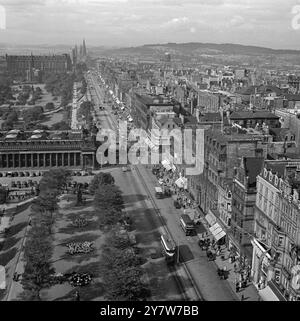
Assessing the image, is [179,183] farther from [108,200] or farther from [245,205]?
[245,205]

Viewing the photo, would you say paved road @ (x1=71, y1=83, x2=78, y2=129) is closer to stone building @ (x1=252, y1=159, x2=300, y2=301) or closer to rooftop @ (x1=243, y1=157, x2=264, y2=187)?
rooftop @ (x1=243, y1=157, x2=264, y2=187)

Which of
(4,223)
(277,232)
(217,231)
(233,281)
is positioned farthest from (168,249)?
(4,223)

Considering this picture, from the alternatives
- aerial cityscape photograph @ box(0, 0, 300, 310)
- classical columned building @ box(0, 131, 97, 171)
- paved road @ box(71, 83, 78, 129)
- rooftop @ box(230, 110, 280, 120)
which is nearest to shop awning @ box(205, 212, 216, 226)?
aerial cityscape photograph @ box(0, 0, 300, 310)

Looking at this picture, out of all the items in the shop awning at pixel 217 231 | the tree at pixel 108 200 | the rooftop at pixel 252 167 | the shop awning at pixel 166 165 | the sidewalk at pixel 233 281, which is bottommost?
the sidewalk at pixel 233 281

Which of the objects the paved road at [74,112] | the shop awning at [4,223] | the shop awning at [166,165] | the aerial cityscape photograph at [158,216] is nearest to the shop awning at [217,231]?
the aerial cityscape photograph at [158,216]

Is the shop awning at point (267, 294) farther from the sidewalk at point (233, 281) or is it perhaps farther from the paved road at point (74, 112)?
the paved road at point (74, 112)
